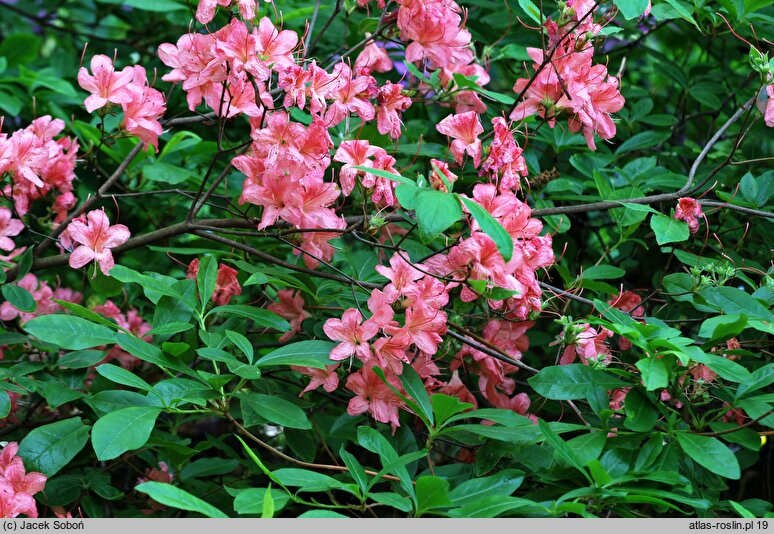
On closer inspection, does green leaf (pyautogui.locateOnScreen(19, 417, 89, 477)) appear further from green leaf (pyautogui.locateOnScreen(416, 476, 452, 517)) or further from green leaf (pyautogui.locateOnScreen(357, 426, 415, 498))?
green leaf (pyautogui.locateOnScreen(416, 476, 452, 517))

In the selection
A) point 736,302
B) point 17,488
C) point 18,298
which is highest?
point 736,302

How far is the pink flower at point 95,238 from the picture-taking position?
1.41 metres

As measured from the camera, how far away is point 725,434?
4.04ft

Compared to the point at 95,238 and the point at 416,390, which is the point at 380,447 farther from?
the point at 95,238

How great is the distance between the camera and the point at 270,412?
46.8 inches

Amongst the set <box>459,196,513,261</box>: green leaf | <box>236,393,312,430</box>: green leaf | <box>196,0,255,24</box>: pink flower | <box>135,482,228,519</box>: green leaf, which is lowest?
<box>236,393,312,430</box>: green leaf

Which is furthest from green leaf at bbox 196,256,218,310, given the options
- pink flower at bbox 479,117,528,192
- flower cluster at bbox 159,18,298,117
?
pink flower at bbox 479,117,528,192

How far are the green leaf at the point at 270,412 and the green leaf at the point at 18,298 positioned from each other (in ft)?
1.67

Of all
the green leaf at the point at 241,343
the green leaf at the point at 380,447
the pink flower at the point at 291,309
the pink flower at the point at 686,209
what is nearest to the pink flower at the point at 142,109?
the pink flower at the point at 291,309

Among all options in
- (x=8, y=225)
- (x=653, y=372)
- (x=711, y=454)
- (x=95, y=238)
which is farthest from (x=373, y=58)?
(x=711, y=454)

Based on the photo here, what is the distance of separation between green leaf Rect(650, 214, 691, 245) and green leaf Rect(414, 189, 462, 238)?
1.34 ft

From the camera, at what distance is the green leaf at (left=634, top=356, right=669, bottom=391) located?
108cm

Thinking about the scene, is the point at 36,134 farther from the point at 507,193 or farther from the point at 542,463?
the point at 542,463

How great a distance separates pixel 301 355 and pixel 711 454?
23.7 inches
